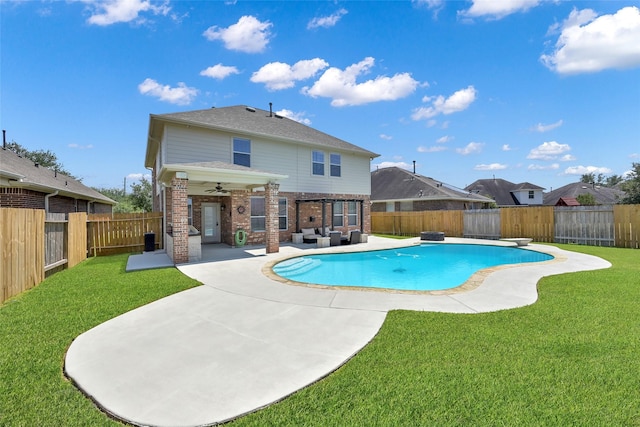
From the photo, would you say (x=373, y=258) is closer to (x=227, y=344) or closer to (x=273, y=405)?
(x=227, y=344)

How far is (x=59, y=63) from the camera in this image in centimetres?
1263

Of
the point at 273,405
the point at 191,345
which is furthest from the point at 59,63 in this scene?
the point at 273,405

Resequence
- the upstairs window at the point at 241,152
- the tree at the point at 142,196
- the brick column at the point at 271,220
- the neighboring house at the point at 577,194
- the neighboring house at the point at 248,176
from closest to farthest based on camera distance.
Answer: the neighboring house at the point at 248,176 < the brick column at the point at 271,220 < the upstairs window at the point at 241,152 < the tree at the point at 142,196 < the neighboring house at the point at 577,194

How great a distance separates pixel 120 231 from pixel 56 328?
10.2m

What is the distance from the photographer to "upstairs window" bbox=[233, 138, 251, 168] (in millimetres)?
14492

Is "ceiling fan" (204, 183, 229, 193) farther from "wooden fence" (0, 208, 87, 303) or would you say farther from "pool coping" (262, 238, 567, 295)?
"wooden fence" (0, 208, 87, 303)

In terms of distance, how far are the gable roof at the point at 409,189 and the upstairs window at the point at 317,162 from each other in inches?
452

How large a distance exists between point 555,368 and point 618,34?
42.3ft

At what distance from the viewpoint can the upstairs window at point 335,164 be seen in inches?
720

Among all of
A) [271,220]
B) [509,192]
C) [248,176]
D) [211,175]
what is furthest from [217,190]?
[509,192]

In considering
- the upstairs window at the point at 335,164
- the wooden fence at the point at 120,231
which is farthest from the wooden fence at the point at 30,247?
the upstairs window at the point at 335,164

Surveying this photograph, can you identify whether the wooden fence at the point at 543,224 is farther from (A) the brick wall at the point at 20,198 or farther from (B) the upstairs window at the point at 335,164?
(A) the brick wall at the point at 20,198

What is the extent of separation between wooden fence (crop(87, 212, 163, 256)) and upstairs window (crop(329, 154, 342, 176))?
991 centimetres

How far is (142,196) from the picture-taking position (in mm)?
34625
